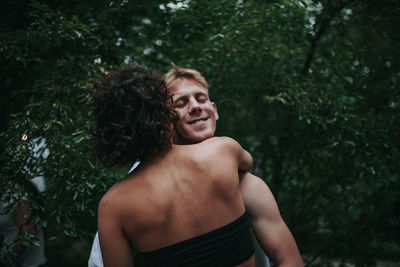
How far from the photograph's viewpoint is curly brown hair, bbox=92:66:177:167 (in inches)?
50.8

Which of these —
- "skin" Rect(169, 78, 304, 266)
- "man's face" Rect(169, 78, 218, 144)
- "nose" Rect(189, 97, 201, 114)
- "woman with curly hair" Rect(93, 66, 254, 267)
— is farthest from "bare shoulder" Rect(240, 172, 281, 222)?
"nose" Rect(189, 97, 201, 114)

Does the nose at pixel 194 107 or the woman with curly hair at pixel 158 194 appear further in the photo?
the nose at pixel 194 107

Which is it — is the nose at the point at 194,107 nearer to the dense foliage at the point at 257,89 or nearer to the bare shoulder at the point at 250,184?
the bare shoulder at the point at 250,184

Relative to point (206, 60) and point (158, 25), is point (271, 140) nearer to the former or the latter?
point (206, 60)

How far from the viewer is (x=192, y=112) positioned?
1789 millimetres

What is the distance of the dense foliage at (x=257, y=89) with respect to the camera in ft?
6.20

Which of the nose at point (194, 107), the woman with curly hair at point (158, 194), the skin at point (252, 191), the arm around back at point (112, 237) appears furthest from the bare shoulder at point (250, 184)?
the arm around back at point (112, 237)

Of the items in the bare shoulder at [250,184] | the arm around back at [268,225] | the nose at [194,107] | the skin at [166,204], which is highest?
the nose at [194,107]

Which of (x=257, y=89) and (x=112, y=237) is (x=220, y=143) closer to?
(x=112, y=237)

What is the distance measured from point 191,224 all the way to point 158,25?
202 cm

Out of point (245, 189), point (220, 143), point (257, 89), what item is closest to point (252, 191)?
point (245, 189)

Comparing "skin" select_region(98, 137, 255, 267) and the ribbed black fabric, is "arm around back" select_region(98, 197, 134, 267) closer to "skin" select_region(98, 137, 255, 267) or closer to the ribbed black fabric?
"skin" select_region(98, 137, 255, 267)

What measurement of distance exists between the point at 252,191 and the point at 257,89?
4.65 feet

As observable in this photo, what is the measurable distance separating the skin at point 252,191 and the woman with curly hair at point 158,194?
19cm
